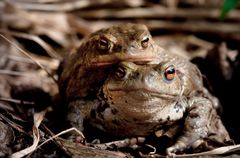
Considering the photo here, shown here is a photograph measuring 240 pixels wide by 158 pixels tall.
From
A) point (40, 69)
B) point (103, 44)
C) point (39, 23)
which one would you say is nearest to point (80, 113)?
point (103, 44)

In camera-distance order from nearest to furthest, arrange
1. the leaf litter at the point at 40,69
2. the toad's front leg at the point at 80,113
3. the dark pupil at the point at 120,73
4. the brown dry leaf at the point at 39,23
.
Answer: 1. the leaf litter at the point at 40,69
2. the dark pupil at the point at 120,73
3. the toad's front leg at the point at 80,113
4. the brown dry leaf at the point at 39,23

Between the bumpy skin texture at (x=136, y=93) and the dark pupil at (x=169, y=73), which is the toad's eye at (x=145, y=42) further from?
the dark pupil at (x=169, y=73)

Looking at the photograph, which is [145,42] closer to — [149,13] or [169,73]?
[169,73]

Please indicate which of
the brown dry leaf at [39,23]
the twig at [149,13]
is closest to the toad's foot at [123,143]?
the brown dry leaf at [39,23]

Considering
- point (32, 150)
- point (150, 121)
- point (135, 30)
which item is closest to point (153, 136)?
point (150, 121)

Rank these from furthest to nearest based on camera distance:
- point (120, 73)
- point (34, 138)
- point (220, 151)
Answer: point (120, 73)
point (220, 151)
point (34, 138)

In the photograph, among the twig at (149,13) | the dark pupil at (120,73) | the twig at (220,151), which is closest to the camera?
the twig at (220,151)

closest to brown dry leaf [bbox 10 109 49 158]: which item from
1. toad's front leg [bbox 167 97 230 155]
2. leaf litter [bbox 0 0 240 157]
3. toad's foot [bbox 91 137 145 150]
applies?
leaf litter [bbox 0 0 240 157]
